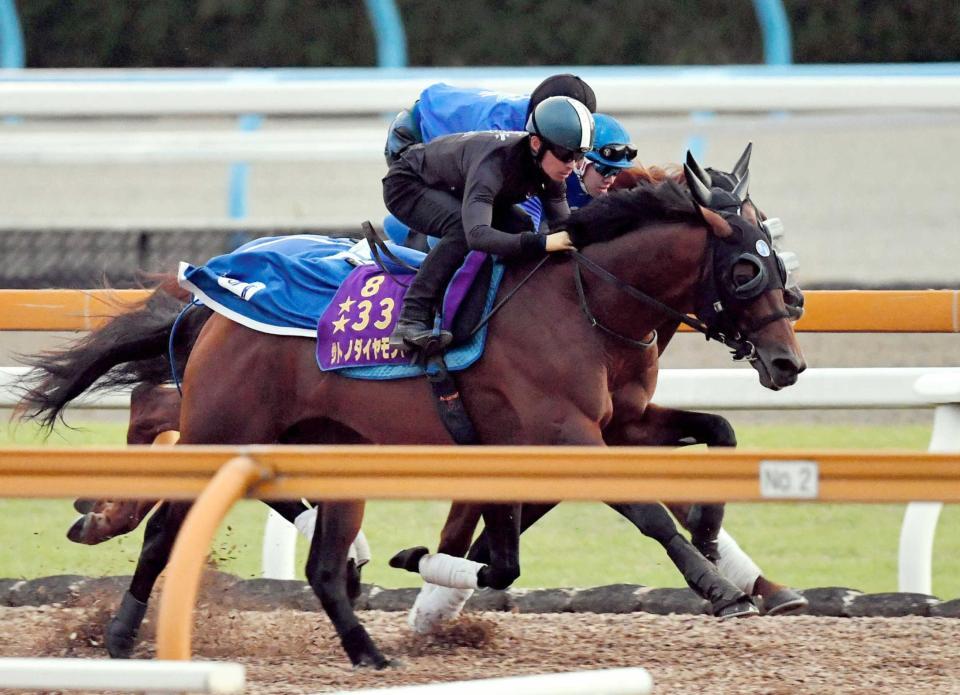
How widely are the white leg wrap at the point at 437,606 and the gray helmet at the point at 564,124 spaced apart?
1.23 meters

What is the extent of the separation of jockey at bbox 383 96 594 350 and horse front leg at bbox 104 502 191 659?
0.78 m

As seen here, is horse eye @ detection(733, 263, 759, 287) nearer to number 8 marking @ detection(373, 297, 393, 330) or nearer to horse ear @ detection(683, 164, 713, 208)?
horse ear @ detection(683, 164, 713, 208)

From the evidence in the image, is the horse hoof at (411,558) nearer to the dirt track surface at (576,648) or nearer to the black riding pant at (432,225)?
the dirt track surface at (576,648)

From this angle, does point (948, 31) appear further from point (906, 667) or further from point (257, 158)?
point (906, 667)

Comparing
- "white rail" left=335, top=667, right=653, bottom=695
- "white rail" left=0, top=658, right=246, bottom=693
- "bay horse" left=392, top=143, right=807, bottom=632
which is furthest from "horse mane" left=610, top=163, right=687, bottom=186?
"white rail" left=0, top=658, right=246, bottom=693

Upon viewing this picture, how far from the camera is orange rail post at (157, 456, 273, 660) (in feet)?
7.72

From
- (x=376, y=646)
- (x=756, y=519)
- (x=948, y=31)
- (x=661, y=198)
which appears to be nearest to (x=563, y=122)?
(x=661, y=198)

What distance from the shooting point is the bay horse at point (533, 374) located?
4047 millimetres

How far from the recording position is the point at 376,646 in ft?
14.1

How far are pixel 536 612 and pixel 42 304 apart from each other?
1.84 meters

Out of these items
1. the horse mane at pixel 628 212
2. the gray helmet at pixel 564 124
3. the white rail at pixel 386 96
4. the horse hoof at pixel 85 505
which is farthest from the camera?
the white rail at pixel 386 96

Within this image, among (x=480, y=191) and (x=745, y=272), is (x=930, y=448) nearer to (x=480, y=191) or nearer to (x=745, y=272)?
(x=745, y=272)

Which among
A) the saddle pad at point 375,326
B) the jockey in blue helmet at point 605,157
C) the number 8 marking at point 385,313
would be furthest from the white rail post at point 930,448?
the number 8 marking at point 385,313

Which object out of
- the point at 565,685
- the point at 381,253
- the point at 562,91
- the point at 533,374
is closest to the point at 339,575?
the point at 533,374
